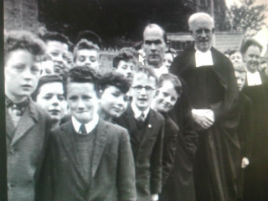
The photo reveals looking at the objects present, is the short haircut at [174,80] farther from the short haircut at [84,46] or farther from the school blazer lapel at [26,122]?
the school blazer lapel at [26,122]

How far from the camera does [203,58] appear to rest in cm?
283

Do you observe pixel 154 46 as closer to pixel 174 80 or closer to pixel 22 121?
pixel 174 80

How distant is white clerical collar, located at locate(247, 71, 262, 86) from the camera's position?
291 cm

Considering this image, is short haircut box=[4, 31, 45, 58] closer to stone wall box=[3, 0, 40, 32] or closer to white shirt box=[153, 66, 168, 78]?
stone wall box=[3, 0, 40, 32]

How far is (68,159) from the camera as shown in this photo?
2578mm

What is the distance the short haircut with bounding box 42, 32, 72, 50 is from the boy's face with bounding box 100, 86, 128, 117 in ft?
1.10

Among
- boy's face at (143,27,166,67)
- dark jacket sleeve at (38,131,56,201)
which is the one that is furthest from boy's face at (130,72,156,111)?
dark jacket sleeve at (38,131,56,201)

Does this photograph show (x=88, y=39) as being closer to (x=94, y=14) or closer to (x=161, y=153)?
(x=94, y=14)

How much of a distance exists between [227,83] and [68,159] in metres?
1.04

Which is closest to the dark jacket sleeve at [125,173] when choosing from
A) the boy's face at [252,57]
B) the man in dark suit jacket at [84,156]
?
the man in dark suit jacket at [84,156]

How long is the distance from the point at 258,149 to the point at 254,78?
1.44 feet

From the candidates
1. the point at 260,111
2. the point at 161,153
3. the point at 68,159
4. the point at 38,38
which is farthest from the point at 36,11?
the point at 260,111

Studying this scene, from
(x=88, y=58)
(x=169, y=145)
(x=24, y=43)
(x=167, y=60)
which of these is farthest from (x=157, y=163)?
(x=24, y=43)

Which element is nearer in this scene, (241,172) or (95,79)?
(95,79)
